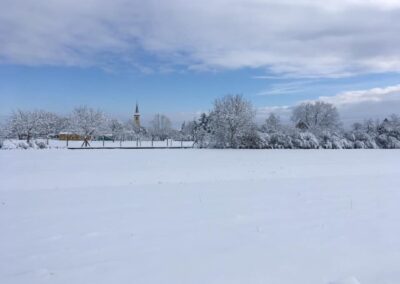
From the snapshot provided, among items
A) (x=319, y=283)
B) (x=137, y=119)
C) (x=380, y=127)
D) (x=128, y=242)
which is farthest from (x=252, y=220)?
(x=137, y=119)

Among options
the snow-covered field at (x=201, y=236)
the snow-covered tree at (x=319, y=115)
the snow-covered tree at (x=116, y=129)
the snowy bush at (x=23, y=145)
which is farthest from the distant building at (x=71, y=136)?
the snow-covered field at (x=201, y=236)

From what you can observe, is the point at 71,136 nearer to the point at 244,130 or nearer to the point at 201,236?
the point at 244,130

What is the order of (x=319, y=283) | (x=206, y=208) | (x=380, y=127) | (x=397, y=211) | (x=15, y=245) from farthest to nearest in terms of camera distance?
(x=380, y=127), (x=206, y=208), (x=397, y=211), (x=15, y=245), (x=319, y=283)

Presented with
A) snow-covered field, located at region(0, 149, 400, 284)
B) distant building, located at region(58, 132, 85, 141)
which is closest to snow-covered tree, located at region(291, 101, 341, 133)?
distant building, located at region(58, 132, 85, 141)

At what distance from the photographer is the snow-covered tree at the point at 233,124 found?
4541cm

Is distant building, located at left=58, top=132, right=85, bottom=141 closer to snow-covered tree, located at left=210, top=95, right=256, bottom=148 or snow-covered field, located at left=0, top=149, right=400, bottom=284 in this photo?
snow-covered tree, located at left=210, top=95, right=256, bottom=148

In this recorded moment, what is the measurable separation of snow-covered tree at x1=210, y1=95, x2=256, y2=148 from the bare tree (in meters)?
24.1

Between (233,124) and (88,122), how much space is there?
90.8 ft

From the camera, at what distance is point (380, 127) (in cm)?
5509

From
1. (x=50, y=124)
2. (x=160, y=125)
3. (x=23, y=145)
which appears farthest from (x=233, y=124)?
(x=160, y=125)

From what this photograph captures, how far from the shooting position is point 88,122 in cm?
6147

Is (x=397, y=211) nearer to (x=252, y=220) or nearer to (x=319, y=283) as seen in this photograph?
(x=252, y=220)

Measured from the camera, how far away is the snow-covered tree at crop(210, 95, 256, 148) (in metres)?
45.4

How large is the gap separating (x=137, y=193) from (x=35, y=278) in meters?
6.97
